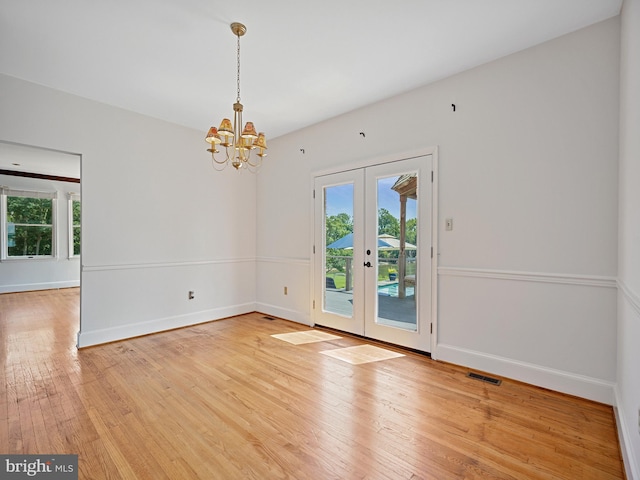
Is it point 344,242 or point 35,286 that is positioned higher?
point 344,242

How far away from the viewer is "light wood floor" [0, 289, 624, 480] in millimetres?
1631

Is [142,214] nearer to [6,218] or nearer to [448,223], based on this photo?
[448,223]

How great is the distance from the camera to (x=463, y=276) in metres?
2.93

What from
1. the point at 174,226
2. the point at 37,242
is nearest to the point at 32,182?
the point at 37,242

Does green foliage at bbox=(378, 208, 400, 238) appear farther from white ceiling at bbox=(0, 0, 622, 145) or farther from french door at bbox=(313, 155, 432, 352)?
white ceiling at bbox=(0, 0, 622, 145)

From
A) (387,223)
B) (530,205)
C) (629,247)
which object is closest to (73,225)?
(387,223)

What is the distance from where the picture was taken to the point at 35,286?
7238 mm

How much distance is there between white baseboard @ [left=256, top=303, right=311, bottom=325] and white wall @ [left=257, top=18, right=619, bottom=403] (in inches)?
75.4

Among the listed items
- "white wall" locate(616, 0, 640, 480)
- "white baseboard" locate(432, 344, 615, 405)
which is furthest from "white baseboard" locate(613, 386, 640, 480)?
"white baseboard" locate(432, 344, 615, 405)

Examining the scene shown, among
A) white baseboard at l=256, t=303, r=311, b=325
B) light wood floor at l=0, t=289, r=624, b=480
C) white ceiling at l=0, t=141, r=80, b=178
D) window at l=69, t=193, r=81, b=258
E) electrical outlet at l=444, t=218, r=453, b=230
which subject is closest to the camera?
light wood floor at l=0, t=289, r=624, b=480

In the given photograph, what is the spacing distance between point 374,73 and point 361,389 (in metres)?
2.87

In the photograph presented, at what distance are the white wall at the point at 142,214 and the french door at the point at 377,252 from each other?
61.1 inches

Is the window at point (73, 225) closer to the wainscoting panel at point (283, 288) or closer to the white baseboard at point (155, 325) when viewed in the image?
the white baseboard at point (155, 325)

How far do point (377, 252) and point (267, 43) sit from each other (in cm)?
234
